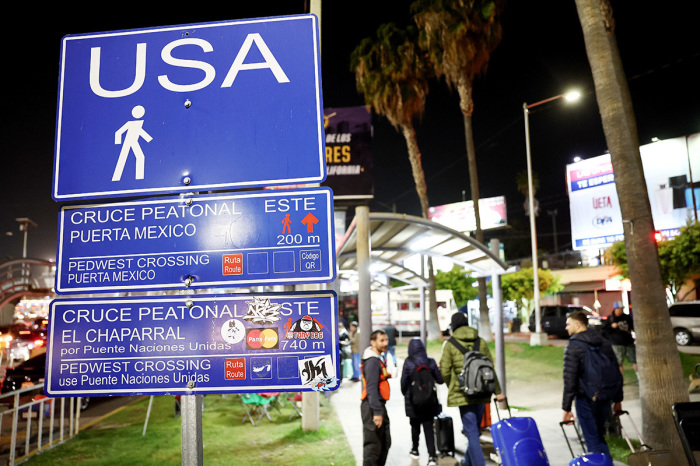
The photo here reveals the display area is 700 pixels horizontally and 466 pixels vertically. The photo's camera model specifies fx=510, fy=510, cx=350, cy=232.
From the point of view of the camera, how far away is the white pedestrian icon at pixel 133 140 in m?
2.38

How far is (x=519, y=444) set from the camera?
4.48 meters

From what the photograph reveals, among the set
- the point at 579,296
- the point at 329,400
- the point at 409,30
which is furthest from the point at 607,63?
the point at 579,296

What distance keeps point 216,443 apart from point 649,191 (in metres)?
30.0

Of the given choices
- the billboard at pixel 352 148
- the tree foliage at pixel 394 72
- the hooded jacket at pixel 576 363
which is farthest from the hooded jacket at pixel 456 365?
the billboard at pixel 352 148

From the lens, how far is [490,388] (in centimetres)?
618

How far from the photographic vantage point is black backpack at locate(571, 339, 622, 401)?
6.21 m

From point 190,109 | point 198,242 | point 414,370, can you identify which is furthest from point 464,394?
point 190,109

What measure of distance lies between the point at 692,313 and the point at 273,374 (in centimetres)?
2191

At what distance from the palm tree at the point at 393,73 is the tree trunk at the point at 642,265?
53.8 ft

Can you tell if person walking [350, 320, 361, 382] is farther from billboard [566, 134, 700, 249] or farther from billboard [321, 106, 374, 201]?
billboard [566, 134, 700, 249]

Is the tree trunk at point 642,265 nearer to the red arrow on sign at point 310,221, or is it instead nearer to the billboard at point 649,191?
the red arrow on sign at point 310,221

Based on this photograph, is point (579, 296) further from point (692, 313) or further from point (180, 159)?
point (180, 159)

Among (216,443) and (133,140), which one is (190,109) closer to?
(133,140)

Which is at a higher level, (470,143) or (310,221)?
(470,143)
